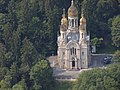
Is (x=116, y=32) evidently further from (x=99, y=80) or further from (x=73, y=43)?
(x=99, y=80)

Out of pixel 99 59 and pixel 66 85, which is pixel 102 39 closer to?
pixel 99 59

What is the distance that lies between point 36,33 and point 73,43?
10.8 meters

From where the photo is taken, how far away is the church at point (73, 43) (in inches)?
4648

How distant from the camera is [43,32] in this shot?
127562mm

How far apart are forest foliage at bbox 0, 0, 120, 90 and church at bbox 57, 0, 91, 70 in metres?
3.57

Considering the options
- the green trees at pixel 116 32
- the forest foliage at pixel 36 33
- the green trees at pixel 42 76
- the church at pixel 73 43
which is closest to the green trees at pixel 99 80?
the green trees at pixel 42 76

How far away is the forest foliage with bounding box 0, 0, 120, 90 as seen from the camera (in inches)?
4555

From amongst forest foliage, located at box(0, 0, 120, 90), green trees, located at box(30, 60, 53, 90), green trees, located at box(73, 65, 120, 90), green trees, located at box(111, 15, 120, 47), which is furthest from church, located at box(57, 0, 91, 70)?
green trees, located at box(111, 15, 120, 47)

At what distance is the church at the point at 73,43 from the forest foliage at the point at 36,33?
357cm

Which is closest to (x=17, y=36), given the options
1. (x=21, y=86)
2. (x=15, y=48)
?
(x=15, y=48)

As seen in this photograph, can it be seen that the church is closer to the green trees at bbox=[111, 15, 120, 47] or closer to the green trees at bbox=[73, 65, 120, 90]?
the green trees at bbox=[73, 65, 120, 90]

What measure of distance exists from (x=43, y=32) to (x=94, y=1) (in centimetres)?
1021

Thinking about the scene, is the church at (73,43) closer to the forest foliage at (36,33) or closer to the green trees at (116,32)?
the forest foliage at (36,33)

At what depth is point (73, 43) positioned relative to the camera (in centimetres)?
11806
